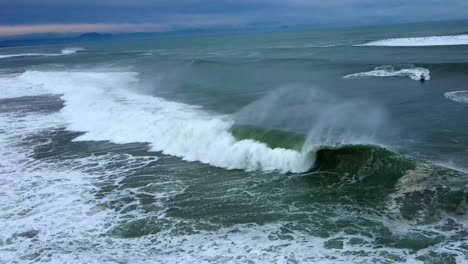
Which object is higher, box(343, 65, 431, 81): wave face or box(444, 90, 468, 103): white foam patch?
box(343, 65, 431, 81): wave face

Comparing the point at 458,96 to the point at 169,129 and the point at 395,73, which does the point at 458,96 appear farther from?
the point at 169,129

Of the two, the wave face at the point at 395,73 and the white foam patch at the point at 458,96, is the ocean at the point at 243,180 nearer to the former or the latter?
the white foam patch at the point at 458,96

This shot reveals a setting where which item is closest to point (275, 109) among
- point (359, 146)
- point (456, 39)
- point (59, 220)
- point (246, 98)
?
point (246, 98)

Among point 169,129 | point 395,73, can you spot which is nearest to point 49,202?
point 169,129

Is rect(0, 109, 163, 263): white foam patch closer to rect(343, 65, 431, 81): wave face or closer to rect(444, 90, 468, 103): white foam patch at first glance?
rect(444, 90, 468, 103): white foam patch

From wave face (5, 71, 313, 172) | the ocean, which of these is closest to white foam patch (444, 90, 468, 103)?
the ocean

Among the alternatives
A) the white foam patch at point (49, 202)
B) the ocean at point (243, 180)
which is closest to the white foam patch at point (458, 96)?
the ocean at point (243, 180)

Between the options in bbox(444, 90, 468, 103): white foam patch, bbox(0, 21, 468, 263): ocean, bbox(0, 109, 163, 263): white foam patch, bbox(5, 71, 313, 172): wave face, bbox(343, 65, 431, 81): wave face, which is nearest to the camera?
bbox(0, 21, 468, 263): ocean
